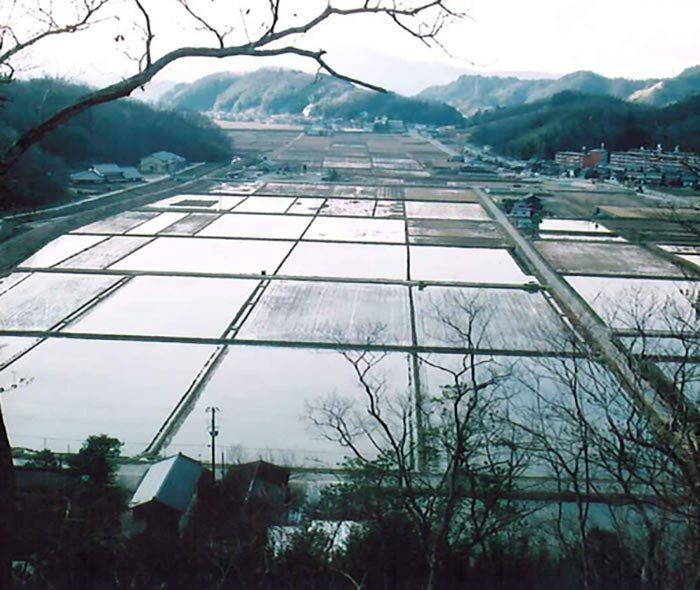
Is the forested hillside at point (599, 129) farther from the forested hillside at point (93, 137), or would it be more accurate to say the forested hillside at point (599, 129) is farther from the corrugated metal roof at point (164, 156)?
the corrugated metal roof at point (164, 156)

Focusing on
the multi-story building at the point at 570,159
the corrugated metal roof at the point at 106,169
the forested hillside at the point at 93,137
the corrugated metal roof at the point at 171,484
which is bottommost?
the multi-story building at the point at 570,159

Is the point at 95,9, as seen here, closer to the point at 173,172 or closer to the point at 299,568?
the point at 299,568

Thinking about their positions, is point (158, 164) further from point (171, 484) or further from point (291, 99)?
point (291, 99)

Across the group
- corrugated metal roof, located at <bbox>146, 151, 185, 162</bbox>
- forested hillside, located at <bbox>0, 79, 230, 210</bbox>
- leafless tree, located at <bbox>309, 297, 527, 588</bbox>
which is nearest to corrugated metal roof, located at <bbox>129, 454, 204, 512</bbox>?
leafless tree, located at <bbox>309, 297, 527, 588</bbox>

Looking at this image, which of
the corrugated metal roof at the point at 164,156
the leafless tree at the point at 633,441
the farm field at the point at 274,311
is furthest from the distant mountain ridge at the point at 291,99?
the leafless tree at the point at 633,441

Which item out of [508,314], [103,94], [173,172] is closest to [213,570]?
[103,94]

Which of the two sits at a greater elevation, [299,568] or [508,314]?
[299,568]

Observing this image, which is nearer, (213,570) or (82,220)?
(213,570)
